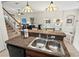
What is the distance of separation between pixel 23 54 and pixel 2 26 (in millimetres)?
1336

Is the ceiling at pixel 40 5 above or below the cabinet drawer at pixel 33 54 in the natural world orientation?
above

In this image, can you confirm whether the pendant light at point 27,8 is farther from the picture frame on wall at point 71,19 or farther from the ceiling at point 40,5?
the picture frame on wall at point 71,19

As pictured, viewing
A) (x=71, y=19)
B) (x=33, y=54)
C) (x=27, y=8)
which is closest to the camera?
(x=33, y=54)

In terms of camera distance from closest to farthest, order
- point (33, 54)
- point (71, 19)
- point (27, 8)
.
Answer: point (33, 54)
point (71, 19)
point (27, 8)

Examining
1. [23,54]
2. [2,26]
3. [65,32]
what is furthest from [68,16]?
[2,26]

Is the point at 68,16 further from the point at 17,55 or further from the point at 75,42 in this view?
the point at 17,55

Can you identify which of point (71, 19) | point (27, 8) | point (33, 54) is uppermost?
point (27, 8)

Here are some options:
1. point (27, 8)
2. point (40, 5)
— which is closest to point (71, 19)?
point (40, 5)

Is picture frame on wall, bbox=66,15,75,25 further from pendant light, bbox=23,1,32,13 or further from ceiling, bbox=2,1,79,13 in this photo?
pendant light, bbox=23,1,32,13

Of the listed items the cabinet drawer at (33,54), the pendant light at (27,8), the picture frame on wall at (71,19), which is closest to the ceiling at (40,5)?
the pendant light at (27,8)

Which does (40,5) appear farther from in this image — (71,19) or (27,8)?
(71,19)

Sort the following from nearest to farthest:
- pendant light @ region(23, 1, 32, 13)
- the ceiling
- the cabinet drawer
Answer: the cabinet drawer < the ceiling < pendant light @ region(23, 1, 32, 13)

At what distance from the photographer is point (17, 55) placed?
1402 millimetres

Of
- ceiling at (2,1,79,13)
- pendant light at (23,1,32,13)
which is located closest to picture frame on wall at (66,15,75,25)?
ceiling at (2,1,79,13)
